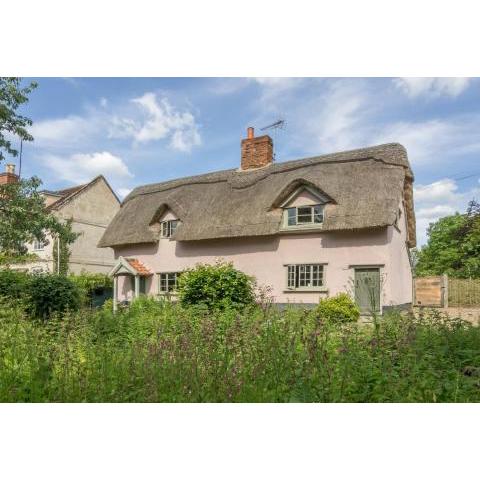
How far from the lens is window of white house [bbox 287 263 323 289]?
12.8 m

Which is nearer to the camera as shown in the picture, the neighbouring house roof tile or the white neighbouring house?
the neighbouring house roof tile

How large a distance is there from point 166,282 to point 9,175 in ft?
23.1

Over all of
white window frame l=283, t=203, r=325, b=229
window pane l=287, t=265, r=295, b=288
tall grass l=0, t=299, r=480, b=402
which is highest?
white window frame l=283, t=203, r=325, b=229

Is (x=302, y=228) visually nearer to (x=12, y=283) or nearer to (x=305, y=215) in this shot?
(x=305, y=215)

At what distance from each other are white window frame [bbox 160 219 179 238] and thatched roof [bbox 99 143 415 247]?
0.30 meters

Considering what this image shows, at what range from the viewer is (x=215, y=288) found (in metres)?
11.3

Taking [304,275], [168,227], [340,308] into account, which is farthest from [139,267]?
[340,308]

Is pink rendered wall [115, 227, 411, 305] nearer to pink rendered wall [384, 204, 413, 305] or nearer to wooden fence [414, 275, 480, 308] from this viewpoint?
pink rendered wall [384, 204, 413, 305]

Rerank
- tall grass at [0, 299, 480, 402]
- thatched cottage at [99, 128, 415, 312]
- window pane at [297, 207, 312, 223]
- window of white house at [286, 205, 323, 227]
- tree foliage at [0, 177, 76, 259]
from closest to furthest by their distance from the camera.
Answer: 1. tall grass at [0, 299, 480, 402]
2. tree foliage at [0, 177, 76, 259]
3. thatched cottage at [99, 128, 415, 312]
4. window of white house at [286, 205, 323, 227]
5. window pane at [297, 207, 312, 223]

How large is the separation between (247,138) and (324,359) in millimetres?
12964

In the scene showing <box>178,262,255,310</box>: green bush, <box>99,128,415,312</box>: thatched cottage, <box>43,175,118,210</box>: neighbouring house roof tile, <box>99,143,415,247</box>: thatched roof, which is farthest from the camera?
<box>43,175,118,210</box>: neighbouring house roof tile

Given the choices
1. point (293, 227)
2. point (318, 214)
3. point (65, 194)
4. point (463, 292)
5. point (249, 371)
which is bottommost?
point (249, 371)

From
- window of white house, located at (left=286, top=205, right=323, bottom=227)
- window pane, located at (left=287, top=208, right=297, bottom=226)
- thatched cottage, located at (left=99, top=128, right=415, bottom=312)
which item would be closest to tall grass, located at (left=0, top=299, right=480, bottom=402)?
thatched cottage, located at (left=99, top=128, right=415, bottom=312)

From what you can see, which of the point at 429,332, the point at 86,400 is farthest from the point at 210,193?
the point at 86,400
